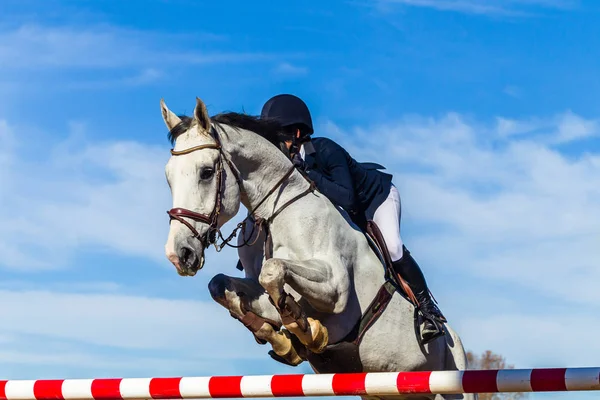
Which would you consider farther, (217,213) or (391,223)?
(391,223)

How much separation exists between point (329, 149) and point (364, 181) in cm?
47

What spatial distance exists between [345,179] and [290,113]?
0.68 m

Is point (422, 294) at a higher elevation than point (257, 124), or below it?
below

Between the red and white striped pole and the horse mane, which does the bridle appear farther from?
the red and white striped pole

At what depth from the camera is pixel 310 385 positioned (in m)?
6.14

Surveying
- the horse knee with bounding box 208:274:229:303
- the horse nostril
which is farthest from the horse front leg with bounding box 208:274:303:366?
the horse nostril

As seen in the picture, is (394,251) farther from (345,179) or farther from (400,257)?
(345,179)

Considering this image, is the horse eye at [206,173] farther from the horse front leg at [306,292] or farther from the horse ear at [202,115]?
the horse front leg at [306,292]

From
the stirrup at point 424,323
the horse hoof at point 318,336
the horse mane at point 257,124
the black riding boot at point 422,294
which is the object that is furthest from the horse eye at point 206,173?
the stirrup at point 424,323

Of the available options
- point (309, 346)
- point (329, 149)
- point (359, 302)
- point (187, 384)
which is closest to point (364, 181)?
point (329, 149)

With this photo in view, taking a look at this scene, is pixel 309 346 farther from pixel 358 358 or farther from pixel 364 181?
pixel 364 181

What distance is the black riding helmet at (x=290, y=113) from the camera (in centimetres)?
776

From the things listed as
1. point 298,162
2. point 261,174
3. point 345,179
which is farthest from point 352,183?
point 261,174

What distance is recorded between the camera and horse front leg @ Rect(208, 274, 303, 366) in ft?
23.2
